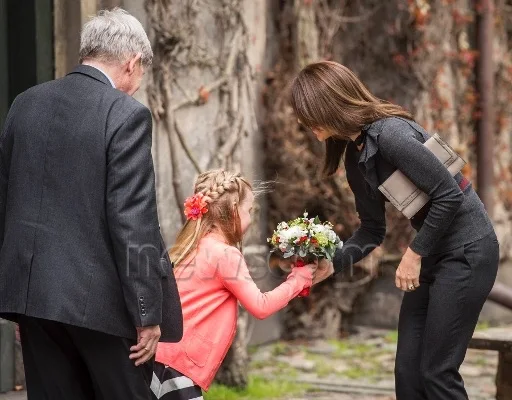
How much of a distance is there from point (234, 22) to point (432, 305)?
3.38 meters

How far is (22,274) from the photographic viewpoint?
3232mm

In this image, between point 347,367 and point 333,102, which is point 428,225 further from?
point 347,367

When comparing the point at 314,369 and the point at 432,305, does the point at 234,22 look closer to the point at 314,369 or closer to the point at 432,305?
the point at 314,369

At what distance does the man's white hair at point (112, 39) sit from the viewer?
330 cm

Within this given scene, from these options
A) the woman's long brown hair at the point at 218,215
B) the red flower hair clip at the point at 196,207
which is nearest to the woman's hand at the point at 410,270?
the woman's long brown hair at the point at 218,215

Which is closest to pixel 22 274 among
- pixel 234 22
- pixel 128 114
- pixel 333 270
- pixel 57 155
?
pixel 57 155

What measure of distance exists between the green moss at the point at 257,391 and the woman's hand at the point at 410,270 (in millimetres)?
2490

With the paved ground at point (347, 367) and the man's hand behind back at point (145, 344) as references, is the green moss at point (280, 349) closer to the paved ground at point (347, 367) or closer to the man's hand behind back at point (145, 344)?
the paved ground at point (347, 367)

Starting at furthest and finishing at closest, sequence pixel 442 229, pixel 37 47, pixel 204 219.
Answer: pixel 37 47
pixel 204 219
pixel 442 229

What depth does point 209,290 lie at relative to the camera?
3.98 m

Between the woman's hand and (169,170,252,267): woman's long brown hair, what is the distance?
68 cm

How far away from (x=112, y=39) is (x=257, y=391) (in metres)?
3.48

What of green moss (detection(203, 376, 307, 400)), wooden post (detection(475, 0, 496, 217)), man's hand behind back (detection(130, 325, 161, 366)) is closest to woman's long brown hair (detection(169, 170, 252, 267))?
man's hand behind back (detection(130, 325, 161, 366))

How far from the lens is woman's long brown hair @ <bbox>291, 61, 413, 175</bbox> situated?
153 inches
